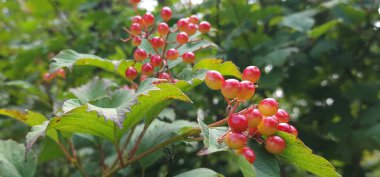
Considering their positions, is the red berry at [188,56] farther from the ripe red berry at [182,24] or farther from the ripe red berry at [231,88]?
the ripe red berry at [231,88]

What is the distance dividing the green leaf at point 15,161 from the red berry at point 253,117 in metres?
0.71

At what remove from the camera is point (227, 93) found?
0.90 meters

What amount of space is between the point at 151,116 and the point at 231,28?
142cm

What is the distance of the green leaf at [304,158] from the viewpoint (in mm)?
859

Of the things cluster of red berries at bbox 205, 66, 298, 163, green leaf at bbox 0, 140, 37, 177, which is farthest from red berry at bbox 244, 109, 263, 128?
green leaf at bbox 0, 140, 37, 177

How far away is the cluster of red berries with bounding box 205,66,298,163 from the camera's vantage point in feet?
2.74

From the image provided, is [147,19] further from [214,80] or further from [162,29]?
[214,80]

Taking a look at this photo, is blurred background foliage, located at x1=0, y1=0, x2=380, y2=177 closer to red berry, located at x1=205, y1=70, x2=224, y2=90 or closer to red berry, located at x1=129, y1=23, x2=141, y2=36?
red berry, located at x1=129, y1=23, x2=141, y2=36

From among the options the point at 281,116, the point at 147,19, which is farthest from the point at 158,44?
the point at 281,116

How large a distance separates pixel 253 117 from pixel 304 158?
0.49ft

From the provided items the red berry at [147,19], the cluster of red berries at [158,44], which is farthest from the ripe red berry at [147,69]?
the red berry at [147,19]

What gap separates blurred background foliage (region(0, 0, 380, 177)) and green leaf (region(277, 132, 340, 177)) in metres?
0.91

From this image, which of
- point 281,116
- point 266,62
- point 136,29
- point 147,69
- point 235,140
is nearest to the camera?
point 235,140

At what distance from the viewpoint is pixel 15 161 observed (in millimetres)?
1237
